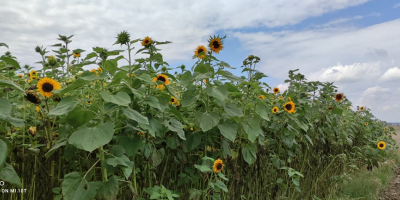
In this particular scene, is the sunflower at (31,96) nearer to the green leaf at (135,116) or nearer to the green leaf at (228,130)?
the green leaf at (135,116)

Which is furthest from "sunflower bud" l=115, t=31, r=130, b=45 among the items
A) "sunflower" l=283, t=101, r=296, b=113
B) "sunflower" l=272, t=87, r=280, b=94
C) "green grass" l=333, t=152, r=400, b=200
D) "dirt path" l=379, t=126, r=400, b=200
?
"dirt path" l=379, t=126, r=400, b=200

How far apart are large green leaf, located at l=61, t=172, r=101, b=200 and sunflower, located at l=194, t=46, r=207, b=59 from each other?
990 millimetres

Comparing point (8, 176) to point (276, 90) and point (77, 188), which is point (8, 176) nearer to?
point (77, 188)

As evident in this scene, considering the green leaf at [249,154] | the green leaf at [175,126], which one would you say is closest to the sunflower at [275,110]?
the green leaf at [249,154]

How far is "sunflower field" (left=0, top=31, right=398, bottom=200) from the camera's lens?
1311 mm

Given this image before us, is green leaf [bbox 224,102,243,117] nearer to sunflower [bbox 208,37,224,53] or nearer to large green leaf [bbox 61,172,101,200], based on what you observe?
sunflower [bbox 208,37,224,53]

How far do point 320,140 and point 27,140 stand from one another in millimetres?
2763

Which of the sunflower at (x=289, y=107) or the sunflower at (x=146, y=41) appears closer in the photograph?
the sunflower at (x=146, y=41)

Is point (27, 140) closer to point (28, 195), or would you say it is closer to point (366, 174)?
point (28, 195)

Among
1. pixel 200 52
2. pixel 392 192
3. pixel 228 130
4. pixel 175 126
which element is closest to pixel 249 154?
pixel 228 130

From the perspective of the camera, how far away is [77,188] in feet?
4.23

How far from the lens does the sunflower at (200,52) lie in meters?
1.91

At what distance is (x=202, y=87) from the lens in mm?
2037

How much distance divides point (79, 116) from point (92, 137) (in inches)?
7.8
